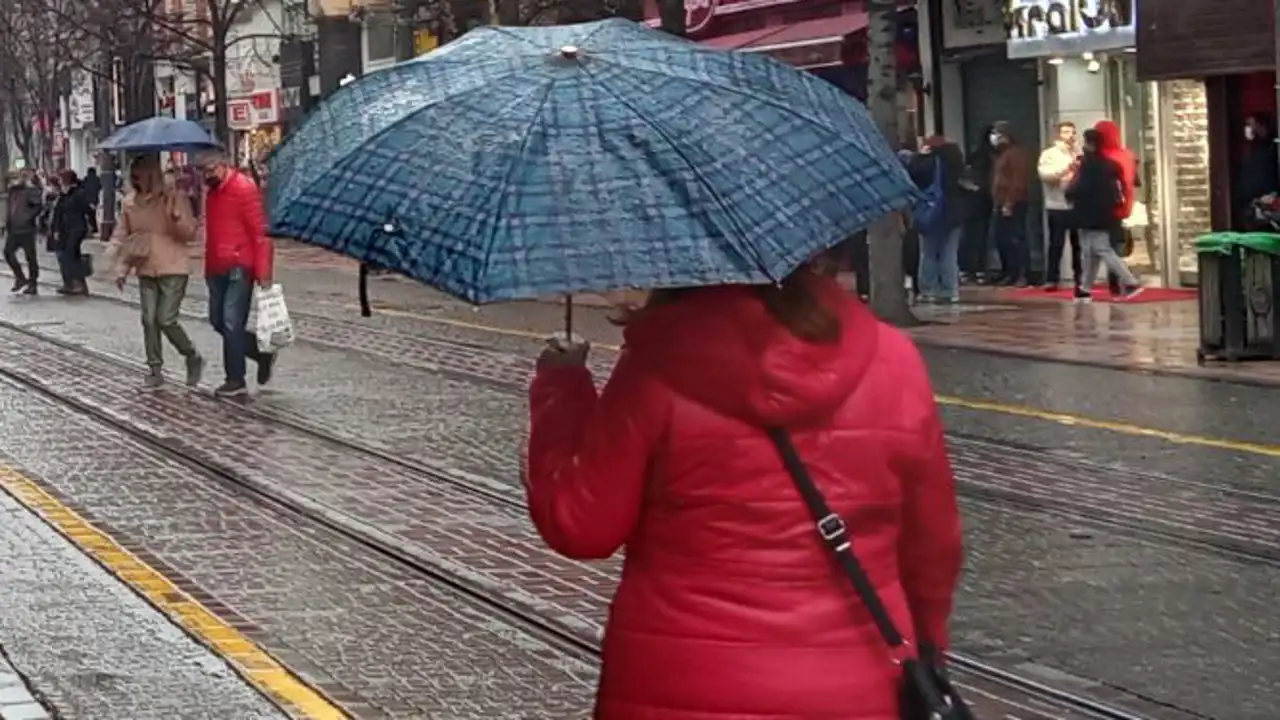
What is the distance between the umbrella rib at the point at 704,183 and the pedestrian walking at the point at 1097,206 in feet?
67.1

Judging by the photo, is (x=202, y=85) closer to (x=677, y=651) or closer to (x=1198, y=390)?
(x=1198, y=390)

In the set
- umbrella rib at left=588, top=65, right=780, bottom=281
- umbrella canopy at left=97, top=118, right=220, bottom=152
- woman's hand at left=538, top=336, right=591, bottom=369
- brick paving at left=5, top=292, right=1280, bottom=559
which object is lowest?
brick paving at left=5, top=292, right=1280, bottom=559

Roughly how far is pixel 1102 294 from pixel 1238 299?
7325 mm

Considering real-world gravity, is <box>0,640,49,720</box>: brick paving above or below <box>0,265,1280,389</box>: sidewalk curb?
below

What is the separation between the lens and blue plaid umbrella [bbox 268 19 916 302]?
3832 mm

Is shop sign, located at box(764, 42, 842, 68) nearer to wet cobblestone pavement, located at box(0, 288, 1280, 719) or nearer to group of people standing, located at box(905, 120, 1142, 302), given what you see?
group of people standing, located at box(905, 120, 1142, 302)

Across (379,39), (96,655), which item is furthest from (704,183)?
(379,39)

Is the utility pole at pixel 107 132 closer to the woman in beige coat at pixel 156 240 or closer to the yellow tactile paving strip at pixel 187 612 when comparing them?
the woman in beige coat at pixel 156 240

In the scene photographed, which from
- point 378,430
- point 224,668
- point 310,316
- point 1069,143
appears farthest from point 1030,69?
point 224,668

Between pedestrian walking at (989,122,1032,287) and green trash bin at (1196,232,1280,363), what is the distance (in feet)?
28.8

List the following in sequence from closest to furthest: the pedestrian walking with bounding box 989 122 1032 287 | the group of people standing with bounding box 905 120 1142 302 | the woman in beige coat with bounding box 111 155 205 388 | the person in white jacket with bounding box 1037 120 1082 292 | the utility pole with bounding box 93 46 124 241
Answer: the woman in beige coat with bounding box 111 155 205 388 < the group of people standing with bounding box 905 120 1142 302 < the person in white jacket with bounding box 1037 120 1082 292 < the pedestrian walking with bounding box 989 122 1032 287 < the utility pole with bounding box 93 46 124 241

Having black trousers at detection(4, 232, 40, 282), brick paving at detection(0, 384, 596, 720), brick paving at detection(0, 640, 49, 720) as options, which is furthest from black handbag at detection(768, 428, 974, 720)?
black trousers at detection(4, 232, 40, 282)

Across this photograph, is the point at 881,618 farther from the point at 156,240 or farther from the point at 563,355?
the point at 156,240

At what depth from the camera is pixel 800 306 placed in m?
3.93
